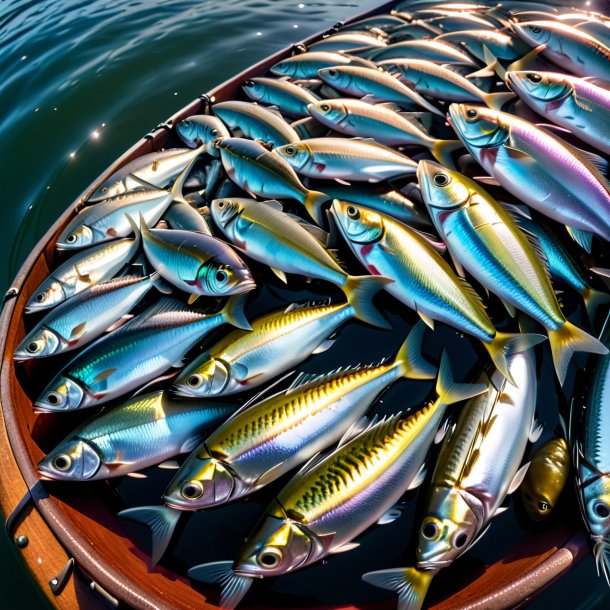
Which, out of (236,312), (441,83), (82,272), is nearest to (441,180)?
(236,312)

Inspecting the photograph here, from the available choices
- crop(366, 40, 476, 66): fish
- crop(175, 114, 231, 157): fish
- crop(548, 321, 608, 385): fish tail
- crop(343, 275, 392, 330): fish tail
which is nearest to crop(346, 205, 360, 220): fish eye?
crop(343, 275, 392, 330): fish tail

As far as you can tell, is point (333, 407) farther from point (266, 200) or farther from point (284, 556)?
point (266, 200)

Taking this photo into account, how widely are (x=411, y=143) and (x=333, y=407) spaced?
1.69 metres

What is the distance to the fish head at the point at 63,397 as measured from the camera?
1929 mm

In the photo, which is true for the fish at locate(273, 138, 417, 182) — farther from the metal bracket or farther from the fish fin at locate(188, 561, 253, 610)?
the metal bracket

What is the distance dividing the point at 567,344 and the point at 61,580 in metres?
2.12

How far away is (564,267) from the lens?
7.11ft

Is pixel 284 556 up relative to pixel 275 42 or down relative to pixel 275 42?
down

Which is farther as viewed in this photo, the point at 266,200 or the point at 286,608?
the point at 266,200

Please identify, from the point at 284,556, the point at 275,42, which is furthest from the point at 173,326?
the point at 275,42

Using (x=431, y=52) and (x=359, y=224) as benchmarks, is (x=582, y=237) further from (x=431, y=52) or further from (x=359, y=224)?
(x=431, y=52)

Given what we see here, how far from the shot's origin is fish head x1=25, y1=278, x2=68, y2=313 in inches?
90.0

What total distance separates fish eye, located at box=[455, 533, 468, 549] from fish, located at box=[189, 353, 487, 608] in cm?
24

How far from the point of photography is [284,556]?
1.51 m
